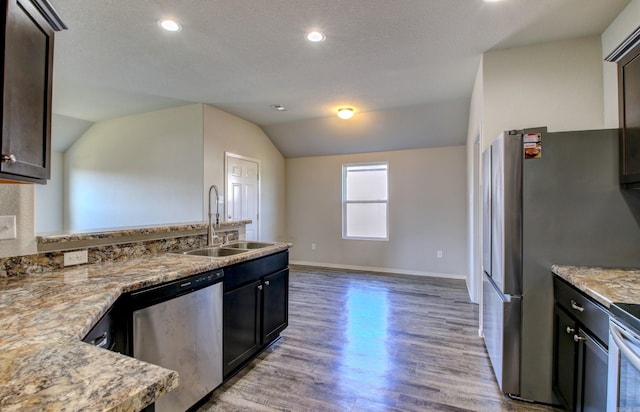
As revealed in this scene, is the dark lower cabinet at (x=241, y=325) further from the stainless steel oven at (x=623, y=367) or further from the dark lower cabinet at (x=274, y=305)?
the stainless steel oven at (x=623, y=367)

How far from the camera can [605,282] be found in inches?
59.9

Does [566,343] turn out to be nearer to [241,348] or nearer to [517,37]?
[241,348]

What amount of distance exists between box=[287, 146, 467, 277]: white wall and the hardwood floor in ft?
4.46

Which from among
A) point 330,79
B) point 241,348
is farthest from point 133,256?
point 330,79

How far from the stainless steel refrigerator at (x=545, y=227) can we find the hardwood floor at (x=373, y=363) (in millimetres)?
351

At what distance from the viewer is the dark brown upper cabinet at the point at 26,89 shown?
112 cm

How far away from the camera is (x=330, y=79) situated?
11.2ft

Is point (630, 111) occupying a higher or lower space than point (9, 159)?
higher

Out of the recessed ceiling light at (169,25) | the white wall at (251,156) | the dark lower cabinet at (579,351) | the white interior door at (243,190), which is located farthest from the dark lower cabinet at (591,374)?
the white interior door at (243,190)

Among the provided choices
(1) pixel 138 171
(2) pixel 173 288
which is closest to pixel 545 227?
(2) pixel 173 288

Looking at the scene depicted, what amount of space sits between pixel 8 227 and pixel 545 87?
12.7 ft

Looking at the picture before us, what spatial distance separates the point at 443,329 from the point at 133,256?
2.89m

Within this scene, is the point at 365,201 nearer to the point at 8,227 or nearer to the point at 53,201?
the point at 8,227

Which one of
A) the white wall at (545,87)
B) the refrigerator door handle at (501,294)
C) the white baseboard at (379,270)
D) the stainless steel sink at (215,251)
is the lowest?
the white baseboard at (379,270)
